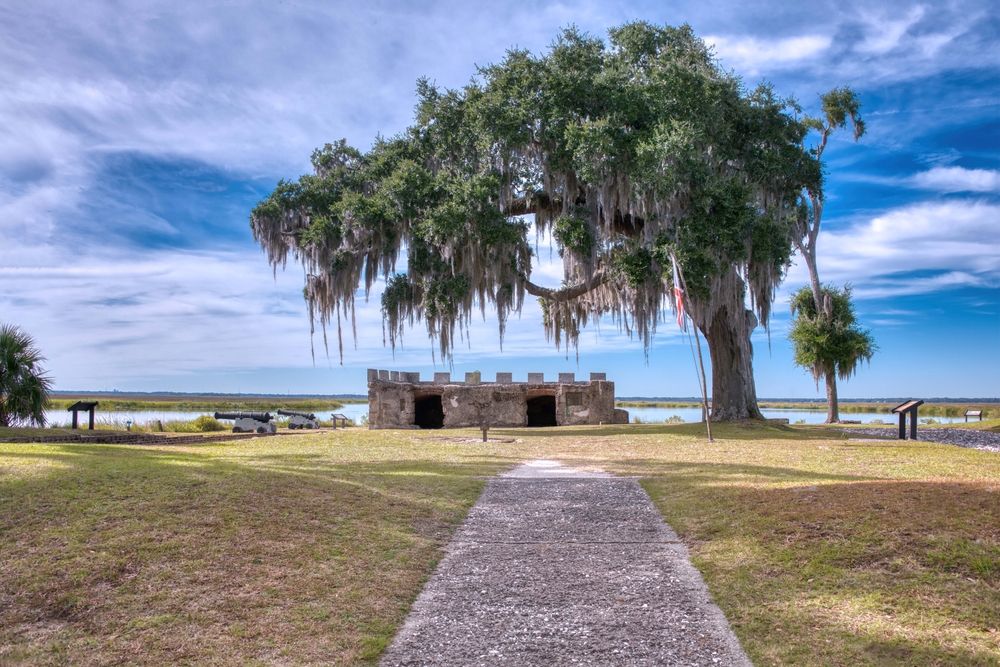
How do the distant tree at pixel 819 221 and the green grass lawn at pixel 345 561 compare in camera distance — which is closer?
the green grass lawn at pixel 345 561

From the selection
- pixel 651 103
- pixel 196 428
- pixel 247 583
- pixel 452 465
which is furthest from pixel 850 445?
pixel 196 428

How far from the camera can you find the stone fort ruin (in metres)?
27.1

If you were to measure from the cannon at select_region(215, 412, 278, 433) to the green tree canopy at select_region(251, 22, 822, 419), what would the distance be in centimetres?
557

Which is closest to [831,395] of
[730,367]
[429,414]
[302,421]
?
[730,367]

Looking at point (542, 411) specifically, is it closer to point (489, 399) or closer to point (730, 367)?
point (489, 399)

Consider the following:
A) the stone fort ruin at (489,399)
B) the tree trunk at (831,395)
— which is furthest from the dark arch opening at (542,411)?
the tree trunk at (831,395)

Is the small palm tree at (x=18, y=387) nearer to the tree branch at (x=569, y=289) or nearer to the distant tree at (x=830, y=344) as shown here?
the tree branch at (x=569, y=289)

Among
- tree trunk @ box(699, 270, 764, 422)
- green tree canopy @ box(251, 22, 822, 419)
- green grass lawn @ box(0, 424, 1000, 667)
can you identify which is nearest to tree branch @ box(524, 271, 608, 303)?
green tree canopy @ box(251, 22, 822, 419)

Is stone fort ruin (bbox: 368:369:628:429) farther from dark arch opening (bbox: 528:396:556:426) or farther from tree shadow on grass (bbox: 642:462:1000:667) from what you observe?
tree shadow on grass (bbox: 642:462:1000:667)

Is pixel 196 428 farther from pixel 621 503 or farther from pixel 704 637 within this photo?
pixel 704 637

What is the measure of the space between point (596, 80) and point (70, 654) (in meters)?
19.2

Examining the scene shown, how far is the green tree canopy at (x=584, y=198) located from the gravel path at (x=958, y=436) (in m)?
3.96

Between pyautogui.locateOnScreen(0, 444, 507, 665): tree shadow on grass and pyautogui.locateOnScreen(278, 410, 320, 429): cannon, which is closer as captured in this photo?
pyautogui.locateOnScreen(0, 444, 507, 665): tree shadow on grass

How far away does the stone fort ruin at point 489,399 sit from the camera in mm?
27094
